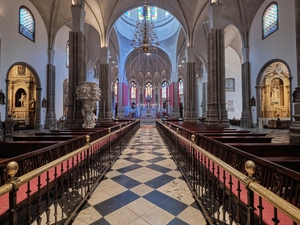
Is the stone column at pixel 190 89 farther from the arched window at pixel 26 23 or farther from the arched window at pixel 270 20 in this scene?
the arched window at pixel 26 23

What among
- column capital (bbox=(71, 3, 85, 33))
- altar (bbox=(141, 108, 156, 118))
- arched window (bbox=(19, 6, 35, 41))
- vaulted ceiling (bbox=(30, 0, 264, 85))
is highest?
vaulted ceiling (bbox=(30, 0, 264, 85))

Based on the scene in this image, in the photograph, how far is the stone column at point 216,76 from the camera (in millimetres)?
8102

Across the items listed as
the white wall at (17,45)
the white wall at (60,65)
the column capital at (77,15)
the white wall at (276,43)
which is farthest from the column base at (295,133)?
the white wall at (60,65)

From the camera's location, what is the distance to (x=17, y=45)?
10.7 m

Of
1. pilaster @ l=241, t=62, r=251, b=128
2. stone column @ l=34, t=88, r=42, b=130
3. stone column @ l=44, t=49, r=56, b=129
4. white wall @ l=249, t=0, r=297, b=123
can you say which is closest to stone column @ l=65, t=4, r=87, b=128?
stone column @ l=34, t=88, r=42, b=130

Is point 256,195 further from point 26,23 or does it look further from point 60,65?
point 60,65

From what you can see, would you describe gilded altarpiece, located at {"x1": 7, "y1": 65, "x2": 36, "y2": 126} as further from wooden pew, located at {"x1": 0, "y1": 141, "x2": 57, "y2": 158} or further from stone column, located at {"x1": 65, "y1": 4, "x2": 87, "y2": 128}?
wooden pew, located at {"x1": 0, "y1": 141, "x2": 57, "y2": 158}

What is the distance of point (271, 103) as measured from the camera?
1539 centimetres

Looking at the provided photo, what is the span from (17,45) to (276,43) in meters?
17.0

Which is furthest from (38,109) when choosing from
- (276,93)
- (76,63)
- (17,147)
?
(276,93)

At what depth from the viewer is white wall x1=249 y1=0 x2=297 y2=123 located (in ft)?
32.4

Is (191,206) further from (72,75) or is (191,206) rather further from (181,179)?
(72,75)

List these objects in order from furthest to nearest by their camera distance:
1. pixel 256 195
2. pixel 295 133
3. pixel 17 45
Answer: pixel 17 45
pixel 295 133
pixel 256 195

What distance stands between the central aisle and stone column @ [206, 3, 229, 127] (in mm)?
5021
